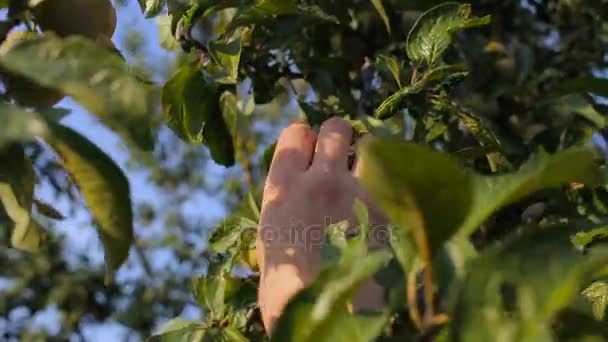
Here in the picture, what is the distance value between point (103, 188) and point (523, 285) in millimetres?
340

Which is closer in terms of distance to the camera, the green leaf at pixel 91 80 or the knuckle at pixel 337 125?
the green leaf at pixel 91 80

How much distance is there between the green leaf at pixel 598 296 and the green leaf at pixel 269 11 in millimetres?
527

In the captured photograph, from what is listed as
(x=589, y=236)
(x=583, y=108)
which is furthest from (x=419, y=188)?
(x=583, y=108)

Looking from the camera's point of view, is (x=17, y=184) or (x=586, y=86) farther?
(x=586, y=86)

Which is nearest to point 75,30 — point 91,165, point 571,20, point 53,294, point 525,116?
point 91,165

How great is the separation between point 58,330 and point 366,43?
10.1 ft

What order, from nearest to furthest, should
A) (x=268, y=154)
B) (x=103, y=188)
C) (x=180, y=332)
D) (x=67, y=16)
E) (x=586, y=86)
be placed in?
(x=103, y=188), (x=67, y=16), (x=180, y=332), (x=268, y=154), (x=586, y=86)

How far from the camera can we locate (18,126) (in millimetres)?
584

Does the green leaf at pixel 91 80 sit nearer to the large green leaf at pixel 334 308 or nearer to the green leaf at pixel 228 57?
the large green leaf at pixel 334 308

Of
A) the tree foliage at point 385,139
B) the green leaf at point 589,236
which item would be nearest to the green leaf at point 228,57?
the tree foliage at point 385,139

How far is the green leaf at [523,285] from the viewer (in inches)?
20.7

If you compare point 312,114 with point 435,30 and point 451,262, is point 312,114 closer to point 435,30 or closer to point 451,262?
point 435,30

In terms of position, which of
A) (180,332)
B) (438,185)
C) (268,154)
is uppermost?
(438,185)

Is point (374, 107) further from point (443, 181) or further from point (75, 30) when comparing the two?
point (443, 181)
